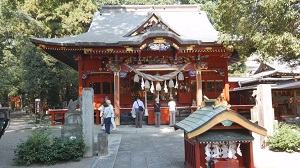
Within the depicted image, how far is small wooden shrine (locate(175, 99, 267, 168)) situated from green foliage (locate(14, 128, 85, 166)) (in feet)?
12.0

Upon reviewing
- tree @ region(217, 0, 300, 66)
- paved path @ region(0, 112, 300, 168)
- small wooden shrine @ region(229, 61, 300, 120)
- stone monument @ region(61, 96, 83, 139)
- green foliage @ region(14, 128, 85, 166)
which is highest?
tree @ region(217, 0, 300, 66)

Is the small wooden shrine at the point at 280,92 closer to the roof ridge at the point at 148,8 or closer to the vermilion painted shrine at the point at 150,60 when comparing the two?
the vermilion painted shrine at the point at 150,60

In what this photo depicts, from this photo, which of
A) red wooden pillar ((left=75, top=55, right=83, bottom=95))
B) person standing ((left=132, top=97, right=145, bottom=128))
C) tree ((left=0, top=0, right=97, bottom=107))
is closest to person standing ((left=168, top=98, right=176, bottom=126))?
person standing ((left=132, top=97, right=145, bottom=128))

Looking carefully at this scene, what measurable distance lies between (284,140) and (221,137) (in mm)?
4142

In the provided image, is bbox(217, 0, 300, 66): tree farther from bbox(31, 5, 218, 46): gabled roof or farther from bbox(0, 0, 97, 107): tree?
bbox(0, 0, 97, 107): tree

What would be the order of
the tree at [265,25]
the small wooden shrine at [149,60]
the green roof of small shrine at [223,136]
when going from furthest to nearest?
the small wooden shrine at [149,60] → the tree at [265,25] → the green roof of small shrine at [223,136]

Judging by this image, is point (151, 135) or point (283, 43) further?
point (151, 135)

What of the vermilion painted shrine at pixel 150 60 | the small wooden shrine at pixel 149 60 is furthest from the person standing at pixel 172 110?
the small wooden shrine at pixel 149 60

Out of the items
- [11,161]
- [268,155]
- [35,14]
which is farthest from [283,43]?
[35,14]

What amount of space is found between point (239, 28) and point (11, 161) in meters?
9.47

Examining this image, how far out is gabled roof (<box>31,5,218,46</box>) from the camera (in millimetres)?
15133

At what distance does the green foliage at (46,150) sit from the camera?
7262 millimetres

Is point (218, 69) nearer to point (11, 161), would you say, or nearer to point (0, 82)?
point (11, 161)

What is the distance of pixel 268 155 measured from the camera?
Result: 7.77m
